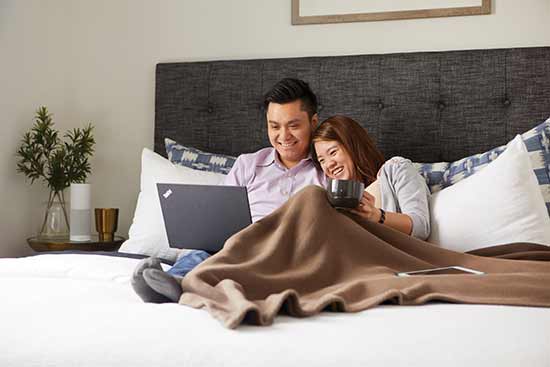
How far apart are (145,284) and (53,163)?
6.11 feet

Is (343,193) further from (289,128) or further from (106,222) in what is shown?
(106,222)

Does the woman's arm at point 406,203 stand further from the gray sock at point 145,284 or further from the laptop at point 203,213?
the gray sock at point 145,284

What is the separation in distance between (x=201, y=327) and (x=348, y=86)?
1890 millimetres

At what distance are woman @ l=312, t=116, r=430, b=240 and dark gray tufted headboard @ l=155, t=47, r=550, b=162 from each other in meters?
0.38

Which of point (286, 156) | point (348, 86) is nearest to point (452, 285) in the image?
point (286, 156)

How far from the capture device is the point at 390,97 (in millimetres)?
3094

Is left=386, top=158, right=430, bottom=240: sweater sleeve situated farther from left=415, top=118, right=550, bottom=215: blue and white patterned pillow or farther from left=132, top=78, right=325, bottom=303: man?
left=132, top=78, right=325, bottom=303: man

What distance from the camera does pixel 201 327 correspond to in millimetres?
1413

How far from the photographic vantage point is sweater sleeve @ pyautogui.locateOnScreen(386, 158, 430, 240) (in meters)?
2.41

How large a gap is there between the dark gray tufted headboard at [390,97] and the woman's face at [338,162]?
422 millimetres

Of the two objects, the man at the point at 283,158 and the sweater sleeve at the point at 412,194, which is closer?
the sweater sleeve at the point at 412,194

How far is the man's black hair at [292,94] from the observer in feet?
9.28

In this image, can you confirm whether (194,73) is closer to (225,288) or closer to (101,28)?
(101,28)

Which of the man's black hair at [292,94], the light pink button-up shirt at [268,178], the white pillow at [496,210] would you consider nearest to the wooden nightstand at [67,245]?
the light pink button-up shirt at [268,178]
